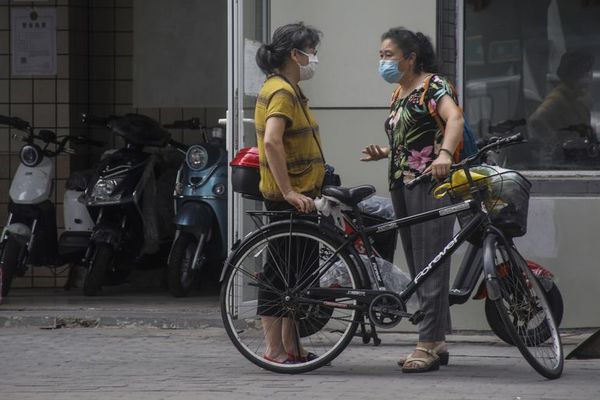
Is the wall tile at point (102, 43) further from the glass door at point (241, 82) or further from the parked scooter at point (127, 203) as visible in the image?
the glass door at point (241, 82)

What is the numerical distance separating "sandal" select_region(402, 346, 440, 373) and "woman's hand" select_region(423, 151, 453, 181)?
98 cm

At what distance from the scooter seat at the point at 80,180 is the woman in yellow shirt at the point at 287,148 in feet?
12.1

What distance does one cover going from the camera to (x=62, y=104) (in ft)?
36.9

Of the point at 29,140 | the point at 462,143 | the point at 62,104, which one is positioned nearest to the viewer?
the point at 462,143

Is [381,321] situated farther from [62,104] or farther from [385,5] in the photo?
[62,104]

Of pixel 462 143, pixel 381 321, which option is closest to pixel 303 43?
pixel 462 143

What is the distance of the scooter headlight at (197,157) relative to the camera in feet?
33.4

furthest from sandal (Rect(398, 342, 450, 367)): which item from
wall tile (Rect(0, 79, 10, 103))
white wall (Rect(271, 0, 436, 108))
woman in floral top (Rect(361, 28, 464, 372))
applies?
wall tile (Rect(0, 79, 10, 103))

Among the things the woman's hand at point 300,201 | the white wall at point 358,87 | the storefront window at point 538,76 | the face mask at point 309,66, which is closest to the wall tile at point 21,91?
the white wall at point 358,87

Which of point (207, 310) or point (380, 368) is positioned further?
point (207, 310)

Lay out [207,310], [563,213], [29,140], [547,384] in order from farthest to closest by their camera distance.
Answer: [29,140]
[207,310]
[563,213]
[547,384]

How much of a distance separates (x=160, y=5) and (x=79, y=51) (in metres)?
0.80

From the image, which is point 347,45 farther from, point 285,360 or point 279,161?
point 285,360

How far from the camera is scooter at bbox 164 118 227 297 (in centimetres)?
1007
